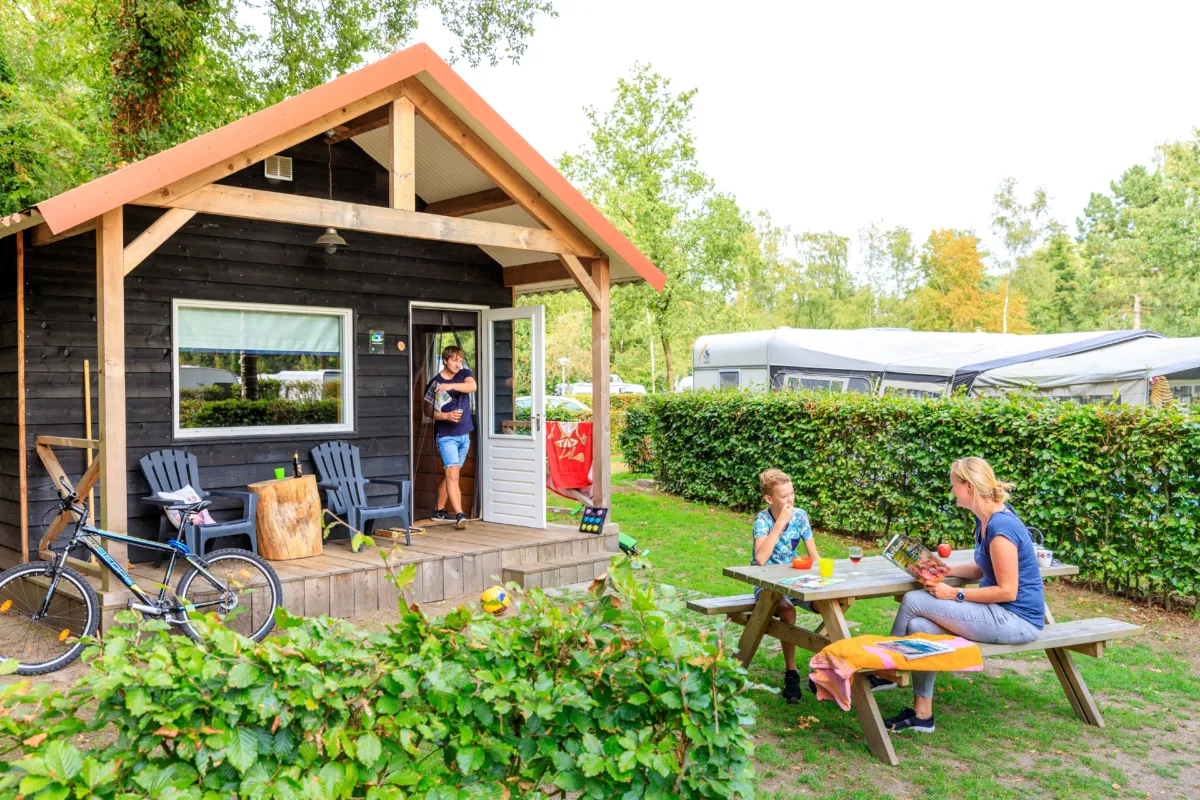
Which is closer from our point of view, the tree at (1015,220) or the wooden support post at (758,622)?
the wooden support post at (758,622)

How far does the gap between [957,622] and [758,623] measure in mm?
1054

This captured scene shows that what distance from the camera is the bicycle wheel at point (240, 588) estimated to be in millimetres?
5797

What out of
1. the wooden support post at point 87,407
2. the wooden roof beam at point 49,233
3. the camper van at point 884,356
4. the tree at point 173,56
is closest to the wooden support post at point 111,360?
the wooden roof beam at point 49,233

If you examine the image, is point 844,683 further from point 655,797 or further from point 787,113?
point 787,113

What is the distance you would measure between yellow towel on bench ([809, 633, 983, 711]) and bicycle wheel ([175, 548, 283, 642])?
3.51 metres

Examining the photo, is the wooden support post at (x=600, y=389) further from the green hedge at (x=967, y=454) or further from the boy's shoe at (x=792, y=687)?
the boy's shoe at (x=792, y=687)

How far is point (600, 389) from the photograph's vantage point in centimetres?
796

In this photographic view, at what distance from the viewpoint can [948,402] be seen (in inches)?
337

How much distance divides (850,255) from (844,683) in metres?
48.2

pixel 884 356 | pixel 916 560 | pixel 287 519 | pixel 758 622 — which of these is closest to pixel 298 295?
pixel 287 519

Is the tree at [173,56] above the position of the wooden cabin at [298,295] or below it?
above

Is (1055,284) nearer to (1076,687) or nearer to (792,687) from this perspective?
(1076,687)

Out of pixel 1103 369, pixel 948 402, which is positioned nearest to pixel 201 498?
pixel 948 402

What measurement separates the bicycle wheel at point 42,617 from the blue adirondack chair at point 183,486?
88cm
